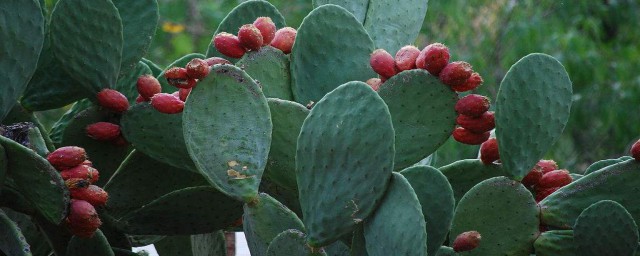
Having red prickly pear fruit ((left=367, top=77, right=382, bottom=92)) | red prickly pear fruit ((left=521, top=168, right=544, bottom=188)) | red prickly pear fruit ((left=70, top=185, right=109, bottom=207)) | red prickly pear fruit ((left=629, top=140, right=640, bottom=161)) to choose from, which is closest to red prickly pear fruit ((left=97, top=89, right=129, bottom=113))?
red prickly pear fruit ((left=70, top=185, right=109, bottom=207))

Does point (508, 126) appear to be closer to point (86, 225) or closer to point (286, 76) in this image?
point (286, 76)

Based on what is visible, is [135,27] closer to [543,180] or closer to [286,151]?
[286,151]

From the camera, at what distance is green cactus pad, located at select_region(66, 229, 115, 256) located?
150 cm

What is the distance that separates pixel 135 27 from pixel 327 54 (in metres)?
0.32

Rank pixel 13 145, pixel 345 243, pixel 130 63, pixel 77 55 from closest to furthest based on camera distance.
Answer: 1. pixel 13 145
2. pixel 345 243
3. pixel 77 55
4. pixel 130 63

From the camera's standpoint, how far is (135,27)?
1733 millimetres

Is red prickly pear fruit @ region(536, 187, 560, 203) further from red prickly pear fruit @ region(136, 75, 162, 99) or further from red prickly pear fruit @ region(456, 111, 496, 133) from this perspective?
red prickly pear fruit @ region(136, 75, 162, 99)

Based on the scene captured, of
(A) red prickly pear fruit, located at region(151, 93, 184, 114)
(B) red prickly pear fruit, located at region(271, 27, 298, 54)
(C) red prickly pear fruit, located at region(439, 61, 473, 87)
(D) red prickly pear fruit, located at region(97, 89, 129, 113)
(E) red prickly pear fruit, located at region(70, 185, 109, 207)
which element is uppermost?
(C) red prickly pear fruit, located at region(439, 61, 473, 87)

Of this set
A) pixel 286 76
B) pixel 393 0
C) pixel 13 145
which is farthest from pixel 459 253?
pixel 13 145

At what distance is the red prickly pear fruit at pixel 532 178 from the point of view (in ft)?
5.36

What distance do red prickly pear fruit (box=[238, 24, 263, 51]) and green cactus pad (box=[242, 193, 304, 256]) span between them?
0.81ft

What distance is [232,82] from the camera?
4.69 ft

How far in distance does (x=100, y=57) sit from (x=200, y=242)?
0.36m

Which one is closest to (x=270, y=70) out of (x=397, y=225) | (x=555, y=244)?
(x=397, y=225)
